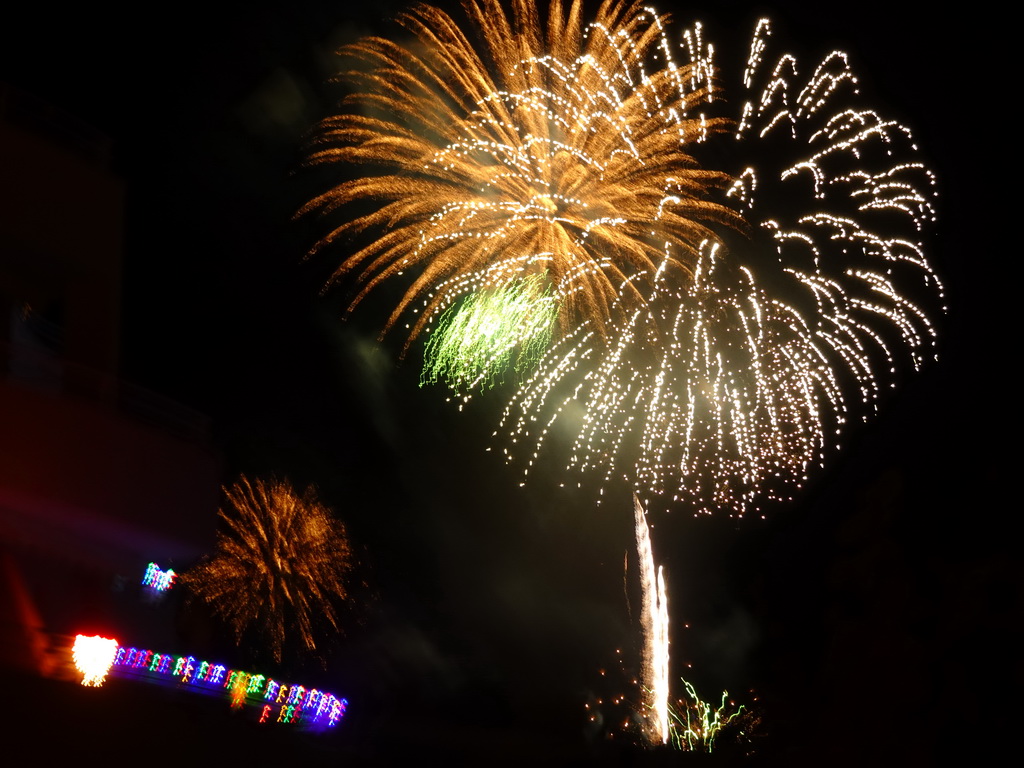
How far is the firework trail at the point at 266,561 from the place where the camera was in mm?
24328

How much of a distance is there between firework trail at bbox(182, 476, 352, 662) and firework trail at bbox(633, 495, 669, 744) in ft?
20.0

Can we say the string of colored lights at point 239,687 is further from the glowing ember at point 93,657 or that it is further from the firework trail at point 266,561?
the firework trail at point 266,561

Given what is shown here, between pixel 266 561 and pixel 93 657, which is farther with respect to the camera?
pixel 266 561

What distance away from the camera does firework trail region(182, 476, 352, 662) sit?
24.3 metres

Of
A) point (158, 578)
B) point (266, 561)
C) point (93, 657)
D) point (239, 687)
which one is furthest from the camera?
point (266, 561)

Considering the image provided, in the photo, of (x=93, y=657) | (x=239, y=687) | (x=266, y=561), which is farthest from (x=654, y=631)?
(x=93, y=657)

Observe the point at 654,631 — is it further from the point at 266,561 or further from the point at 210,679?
the point at 210,679

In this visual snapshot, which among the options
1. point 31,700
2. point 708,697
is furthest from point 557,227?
point 708,697

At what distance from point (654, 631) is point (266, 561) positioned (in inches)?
292

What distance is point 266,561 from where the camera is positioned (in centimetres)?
2430

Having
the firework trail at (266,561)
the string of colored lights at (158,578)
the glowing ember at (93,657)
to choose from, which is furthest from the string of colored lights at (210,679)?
the firework trail at (266,561)

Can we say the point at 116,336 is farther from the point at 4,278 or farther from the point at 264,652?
the point at 264,652

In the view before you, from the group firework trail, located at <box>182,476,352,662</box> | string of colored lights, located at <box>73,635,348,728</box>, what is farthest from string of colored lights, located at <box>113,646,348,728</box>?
firework trail, located at <box>182,476,352,662</box>

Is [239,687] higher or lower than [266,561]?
lower
